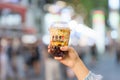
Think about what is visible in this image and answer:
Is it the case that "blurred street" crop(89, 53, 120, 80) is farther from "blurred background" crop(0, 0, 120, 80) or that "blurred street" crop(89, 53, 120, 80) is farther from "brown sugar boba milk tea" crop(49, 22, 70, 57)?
"brown sugar boba milk tea" crop(49, 22, 70, 57)

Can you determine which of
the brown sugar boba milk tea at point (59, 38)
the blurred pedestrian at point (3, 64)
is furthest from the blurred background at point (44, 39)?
the brown sugar boba milk tea at point (59, 38)

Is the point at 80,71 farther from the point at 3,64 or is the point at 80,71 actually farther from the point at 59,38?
the point at 3,64

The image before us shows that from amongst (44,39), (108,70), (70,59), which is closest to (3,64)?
(108,70)

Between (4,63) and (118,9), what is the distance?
43910 millimetres

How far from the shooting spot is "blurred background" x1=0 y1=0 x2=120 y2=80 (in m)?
11.7

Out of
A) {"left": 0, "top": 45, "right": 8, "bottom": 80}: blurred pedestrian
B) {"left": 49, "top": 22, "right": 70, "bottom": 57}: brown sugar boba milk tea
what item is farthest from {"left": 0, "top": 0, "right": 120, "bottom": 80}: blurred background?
{"left": 49, "top": 22, "right": 70, "bottom": 57}: brown sugar boba milk tea

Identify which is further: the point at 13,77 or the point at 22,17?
the point at 22,17

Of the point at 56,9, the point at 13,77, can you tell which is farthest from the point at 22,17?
the point at 56,9

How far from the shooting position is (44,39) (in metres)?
35.4

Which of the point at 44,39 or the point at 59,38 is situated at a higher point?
the point at 59,38

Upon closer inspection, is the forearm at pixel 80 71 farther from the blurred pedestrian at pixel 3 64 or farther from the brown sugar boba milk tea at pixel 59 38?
the blurred pedestrian at pixel 3 64

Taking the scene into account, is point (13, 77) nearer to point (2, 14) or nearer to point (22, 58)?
point (22, 58)

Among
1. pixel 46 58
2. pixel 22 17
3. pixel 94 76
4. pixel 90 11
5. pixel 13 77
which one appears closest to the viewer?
pixel 94 76

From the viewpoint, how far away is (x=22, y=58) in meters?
18.7
